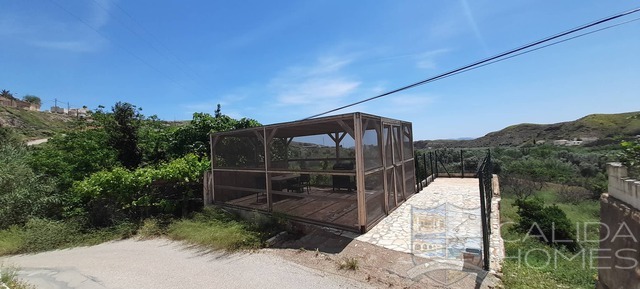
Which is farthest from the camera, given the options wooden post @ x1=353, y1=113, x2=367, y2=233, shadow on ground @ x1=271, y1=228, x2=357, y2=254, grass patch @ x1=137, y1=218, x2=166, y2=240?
grass patch @ x1=137, y1=218, x2=166, y2=240

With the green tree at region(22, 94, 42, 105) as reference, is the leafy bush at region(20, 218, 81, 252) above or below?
below

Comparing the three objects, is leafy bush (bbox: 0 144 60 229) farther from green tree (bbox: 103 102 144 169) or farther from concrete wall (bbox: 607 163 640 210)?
concrete wall (bbox: 607 163 640 210)

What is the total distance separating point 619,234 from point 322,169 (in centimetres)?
558

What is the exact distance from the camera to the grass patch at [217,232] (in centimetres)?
516

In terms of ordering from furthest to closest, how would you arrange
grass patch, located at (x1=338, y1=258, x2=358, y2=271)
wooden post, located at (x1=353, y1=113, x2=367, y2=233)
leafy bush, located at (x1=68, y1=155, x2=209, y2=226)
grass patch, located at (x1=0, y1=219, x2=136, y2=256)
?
leafy bush, located at (x1=68, y1=155, x2=209, y2=226) < grass patch, located at (x1=0, y1=219, x2=136, y2=256) < wooden post, located at (x1=353, y1=113, x2=367, y2=233) < grass patch, located at (x1=338, y1=258, x2=358, y2=271)

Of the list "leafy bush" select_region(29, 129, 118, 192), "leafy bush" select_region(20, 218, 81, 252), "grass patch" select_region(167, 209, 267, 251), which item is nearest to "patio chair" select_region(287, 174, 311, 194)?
"grass patch" select_region(167, 209, 267, 251)

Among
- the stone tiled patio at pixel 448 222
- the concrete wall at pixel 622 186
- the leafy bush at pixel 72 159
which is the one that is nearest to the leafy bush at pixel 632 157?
the concrete wall at pixel 622 186

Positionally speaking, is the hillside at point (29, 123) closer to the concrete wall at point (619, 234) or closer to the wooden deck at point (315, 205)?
the wooden deck at point (315, 205)

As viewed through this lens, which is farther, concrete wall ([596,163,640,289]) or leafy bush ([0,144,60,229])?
leafy bush ([0,144,60,229])

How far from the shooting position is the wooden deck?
5.74 meters

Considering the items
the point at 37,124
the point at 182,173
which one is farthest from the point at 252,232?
the point at 37,124

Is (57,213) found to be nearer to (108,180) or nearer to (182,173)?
(108,180)

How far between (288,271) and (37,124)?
37134mm

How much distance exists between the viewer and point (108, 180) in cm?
682
